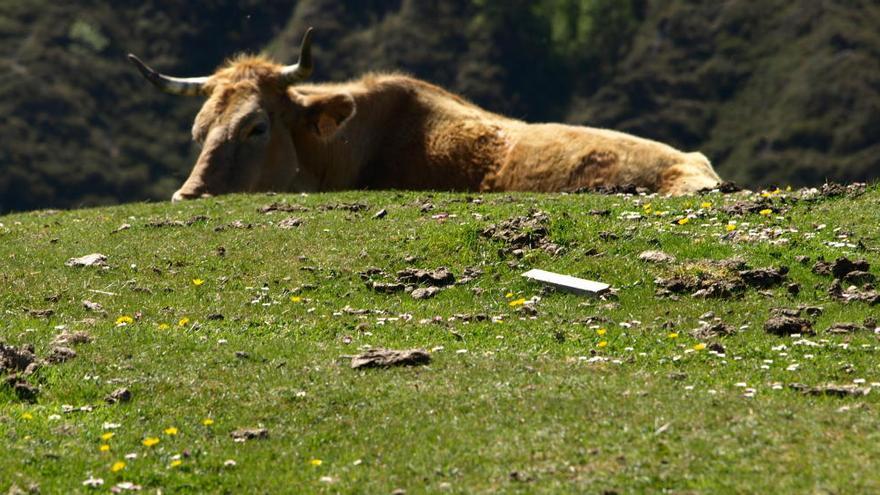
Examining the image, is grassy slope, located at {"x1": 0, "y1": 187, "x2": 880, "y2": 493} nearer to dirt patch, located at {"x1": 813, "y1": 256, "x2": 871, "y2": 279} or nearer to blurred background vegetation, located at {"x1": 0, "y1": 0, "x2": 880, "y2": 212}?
dirt patch, located at {"x1": 813, "y1": 256, "x2": 871, "y2": 279}

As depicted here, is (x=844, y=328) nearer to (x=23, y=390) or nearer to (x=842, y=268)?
(x=842, y=268)

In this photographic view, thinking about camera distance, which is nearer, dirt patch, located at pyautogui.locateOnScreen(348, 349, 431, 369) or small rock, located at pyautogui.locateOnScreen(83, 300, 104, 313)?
dirt patch, located at pyautogui.locateOnScreen(348, 349, 431, 369)

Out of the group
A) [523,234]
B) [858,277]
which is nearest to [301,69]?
[523,234]

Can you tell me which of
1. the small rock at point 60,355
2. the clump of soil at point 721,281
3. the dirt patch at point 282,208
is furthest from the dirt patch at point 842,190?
the small rock at point 60,355

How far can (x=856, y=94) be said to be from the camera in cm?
12500

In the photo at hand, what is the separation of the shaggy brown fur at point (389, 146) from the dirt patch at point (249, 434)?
44.2ft

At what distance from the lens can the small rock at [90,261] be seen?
17.7 meters

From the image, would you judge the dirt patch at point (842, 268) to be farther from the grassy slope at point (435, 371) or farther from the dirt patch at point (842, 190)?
the dirt patch at point (842, 190)

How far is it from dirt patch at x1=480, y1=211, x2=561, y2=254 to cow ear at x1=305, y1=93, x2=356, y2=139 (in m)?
8.93

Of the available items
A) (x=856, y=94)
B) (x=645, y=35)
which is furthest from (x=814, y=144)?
(x=645, y=35)

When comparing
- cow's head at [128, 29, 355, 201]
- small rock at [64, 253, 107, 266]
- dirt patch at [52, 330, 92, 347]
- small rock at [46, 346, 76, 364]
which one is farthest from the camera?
cow's head at [128, 29, 355, 201]

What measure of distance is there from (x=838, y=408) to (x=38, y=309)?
329 inches

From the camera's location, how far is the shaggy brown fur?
80.5 ft

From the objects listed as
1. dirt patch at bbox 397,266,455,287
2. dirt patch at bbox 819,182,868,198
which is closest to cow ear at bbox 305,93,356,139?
dirt patch at bbox 819,182,868,198
